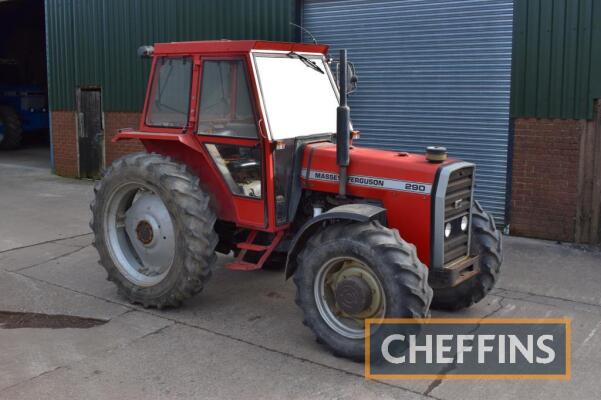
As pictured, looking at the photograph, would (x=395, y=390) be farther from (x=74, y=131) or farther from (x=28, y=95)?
(x=28, y=95)

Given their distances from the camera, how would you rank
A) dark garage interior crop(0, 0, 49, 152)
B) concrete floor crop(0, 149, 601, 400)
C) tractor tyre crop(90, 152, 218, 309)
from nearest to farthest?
concrete floor crop(0, 149, 601, 400) < tractor tyre crop(90, 152, 218, 309) < dark garage interior crop(0, 0, 49, 152)

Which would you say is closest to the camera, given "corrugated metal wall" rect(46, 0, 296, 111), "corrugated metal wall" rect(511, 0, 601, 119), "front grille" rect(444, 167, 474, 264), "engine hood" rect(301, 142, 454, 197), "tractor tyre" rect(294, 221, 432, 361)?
"tractor tyre" rect(294, 221, 432, 361)

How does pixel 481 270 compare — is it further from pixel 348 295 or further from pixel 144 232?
pixel 144 232

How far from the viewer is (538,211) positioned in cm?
839

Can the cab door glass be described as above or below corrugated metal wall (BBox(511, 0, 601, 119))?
below

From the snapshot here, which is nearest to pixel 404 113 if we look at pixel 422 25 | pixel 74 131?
pixel 422 25

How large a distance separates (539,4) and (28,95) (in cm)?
1611

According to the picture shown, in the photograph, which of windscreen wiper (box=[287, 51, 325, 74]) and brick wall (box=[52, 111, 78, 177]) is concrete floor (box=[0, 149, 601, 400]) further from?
brick wall (box=[52, 111, 78, 177])

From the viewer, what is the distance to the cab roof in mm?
5363

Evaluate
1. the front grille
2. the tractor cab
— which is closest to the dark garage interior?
the tractor cab

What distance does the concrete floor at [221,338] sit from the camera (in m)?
4.43

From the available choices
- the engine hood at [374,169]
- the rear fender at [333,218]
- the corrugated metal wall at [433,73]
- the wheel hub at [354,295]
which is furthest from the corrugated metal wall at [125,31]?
the wheel hub at [354,295]

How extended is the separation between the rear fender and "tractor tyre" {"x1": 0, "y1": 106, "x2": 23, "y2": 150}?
16.4 meters

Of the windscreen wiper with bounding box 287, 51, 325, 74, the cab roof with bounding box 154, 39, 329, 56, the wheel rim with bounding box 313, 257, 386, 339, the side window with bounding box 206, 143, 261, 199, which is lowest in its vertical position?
the wheel rim with bounding box 313, 257, 386, 339
